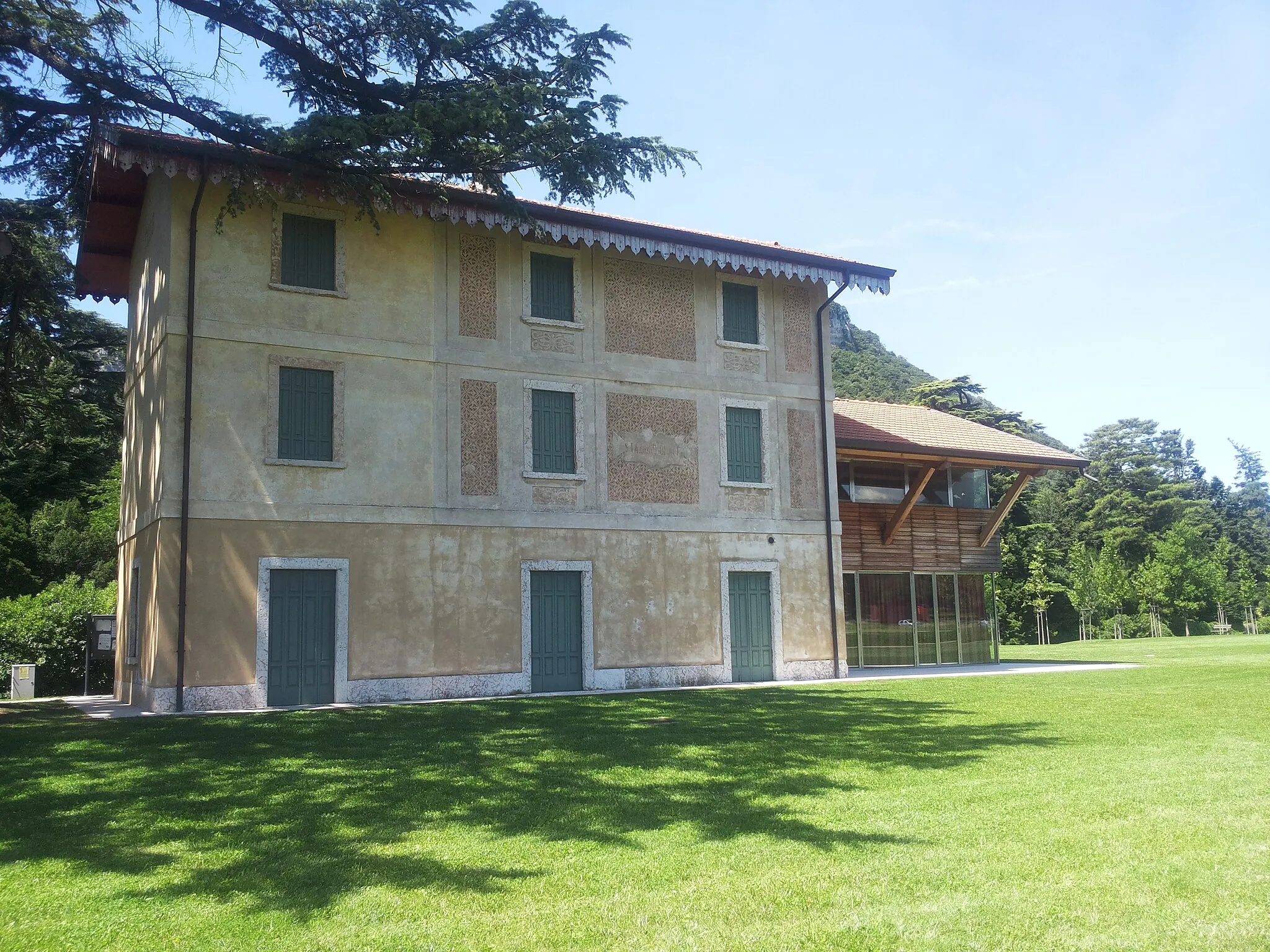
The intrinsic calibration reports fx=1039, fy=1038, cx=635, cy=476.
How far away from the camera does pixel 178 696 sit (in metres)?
14.3

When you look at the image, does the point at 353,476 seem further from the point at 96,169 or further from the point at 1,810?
the point at 1,810

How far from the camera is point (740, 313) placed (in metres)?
20.0

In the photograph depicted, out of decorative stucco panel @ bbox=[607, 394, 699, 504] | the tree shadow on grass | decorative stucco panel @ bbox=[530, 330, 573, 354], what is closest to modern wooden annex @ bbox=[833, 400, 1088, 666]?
decorative stucco panel @ bbox=[607, 394, 699, 504]

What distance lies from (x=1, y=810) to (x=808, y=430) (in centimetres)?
1545

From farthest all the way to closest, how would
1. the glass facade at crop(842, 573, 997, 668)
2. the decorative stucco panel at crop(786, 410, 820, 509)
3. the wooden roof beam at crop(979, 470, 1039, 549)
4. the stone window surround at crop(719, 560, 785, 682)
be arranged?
the wooden roof beam at crop(979, 470, 1039, 549) → the glass facade at crop(842, 573, 997, 668) → the decorative stucco panel at crop(786, 410, 820, 509) → the stone window surround at crop(719, 560, 785, 682)

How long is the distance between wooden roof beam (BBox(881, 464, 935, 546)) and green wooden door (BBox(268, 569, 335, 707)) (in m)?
12.4

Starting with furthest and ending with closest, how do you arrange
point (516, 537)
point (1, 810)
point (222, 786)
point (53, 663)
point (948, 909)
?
point (53, 663), point (516, 537), point (222, 786), point (1, 810), point (948, 909)

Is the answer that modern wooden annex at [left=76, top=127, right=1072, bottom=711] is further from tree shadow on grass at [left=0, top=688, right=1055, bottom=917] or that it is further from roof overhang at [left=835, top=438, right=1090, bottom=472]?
tree shadow on grass at [left=0, top=688, right=1055, bottom=917]

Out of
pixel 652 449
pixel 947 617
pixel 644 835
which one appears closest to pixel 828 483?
pixel 652 449

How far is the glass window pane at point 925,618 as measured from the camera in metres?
23.7

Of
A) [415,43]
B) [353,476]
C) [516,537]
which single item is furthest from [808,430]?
Result: [415,43]

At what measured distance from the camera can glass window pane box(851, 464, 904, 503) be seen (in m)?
22.6

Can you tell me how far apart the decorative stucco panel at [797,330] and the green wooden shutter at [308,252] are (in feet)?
Result: 28.7

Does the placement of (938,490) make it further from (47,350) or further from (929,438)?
(47,350)
